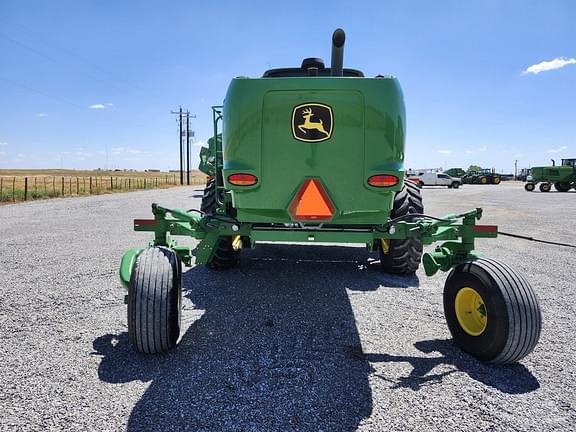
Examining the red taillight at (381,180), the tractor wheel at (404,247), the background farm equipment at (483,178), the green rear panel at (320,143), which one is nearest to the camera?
the green rear panel at (320,143)

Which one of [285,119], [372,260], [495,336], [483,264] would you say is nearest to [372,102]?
[285,119]

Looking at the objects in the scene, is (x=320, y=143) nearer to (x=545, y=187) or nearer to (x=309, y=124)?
(x=309, y=124)

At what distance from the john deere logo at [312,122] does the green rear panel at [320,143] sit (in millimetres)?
32

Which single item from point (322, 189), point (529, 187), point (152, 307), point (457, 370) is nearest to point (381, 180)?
point (322, 189)

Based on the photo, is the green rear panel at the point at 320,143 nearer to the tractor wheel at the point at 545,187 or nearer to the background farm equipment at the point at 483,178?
the tractor wheel at the point at 545,187

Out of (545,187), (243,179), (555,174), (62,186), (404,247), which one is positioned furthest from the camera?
(555,174)

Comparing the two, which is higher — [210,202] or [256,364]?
[210,202]

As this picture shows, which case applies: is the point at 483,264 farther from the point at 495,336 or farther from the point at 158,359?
the point at 158,359

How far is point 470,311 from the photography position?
10.7ft

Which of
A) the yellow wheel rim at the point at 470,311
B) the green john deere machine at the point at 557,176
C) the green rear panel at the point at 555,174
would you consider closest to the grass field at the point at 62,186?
the yellow wheel rim at the point at 470,311

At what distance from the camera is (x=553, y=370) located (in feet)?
9.41

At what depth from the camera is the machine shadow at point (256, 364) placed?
228cm

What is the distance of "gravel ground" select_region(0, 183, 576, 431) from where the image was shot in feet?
7.48

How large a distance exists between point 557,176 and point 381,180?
3513 centimetres
